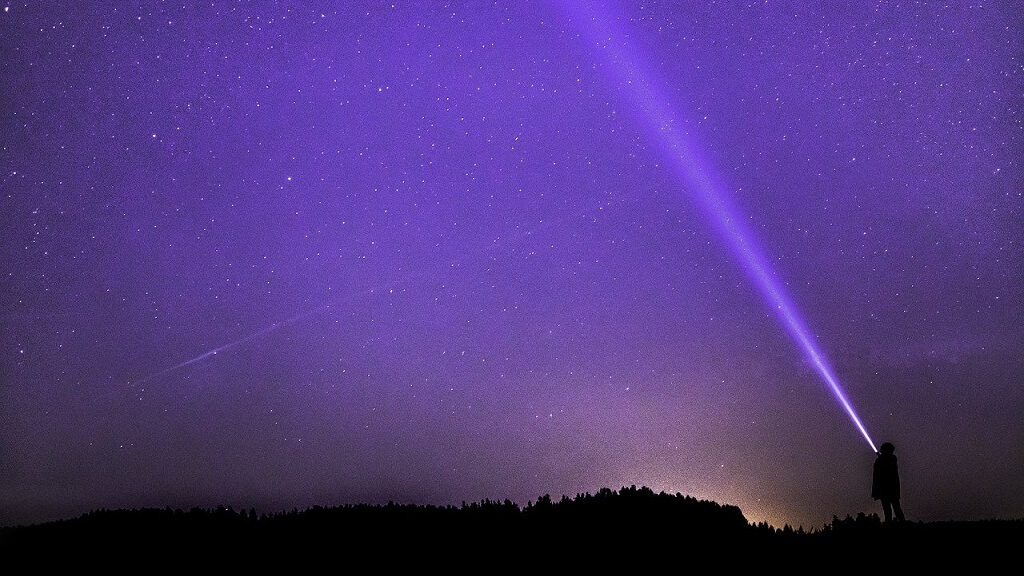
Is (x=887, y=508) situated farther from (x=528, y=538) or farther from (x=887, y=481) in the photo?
(x=528, y=538)

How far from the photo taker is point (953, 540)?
8.83 m

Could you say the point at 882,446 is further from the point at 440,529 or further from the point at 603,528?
the point at 440,529

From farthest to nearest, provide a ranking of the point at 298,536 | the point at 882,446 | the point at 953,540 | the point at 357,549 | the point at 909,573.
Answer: the point at 882,446, the point at 298,536, the point at 357,549, the point at 953,540, the point at 909,573

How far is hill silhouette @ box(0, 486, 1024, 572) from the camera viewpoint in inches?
349

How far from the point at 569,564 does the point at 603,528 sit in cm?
127

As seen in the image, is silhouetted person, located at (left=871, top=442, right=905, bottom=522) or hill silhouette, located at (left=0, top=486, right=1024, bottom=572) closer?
hill silhouette, located at (left=0, top=486, right=1024, bottom=572)

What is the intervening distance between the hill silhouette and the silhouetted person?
1.63m

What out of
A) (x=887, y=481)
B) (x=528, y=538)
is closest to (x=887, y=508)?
(x=887, y=481)

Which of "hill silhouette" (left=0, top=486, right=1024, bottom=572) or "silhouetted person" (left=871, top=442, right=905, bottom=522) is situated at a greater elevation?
"silhouetted person" (left=871, top=442, right=905, bottom=522)

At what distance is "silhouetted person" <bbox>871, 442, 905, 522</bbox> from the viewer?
11930mm

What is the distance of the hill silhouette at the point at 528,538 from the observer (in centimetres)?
886

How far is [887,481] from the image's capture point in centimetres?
1195

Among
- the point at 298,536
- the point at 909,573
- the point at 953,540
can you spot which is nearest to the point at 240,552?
the point at 298,536

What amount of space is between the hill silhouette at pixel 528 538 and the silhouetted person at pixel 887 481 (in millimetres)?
1632
